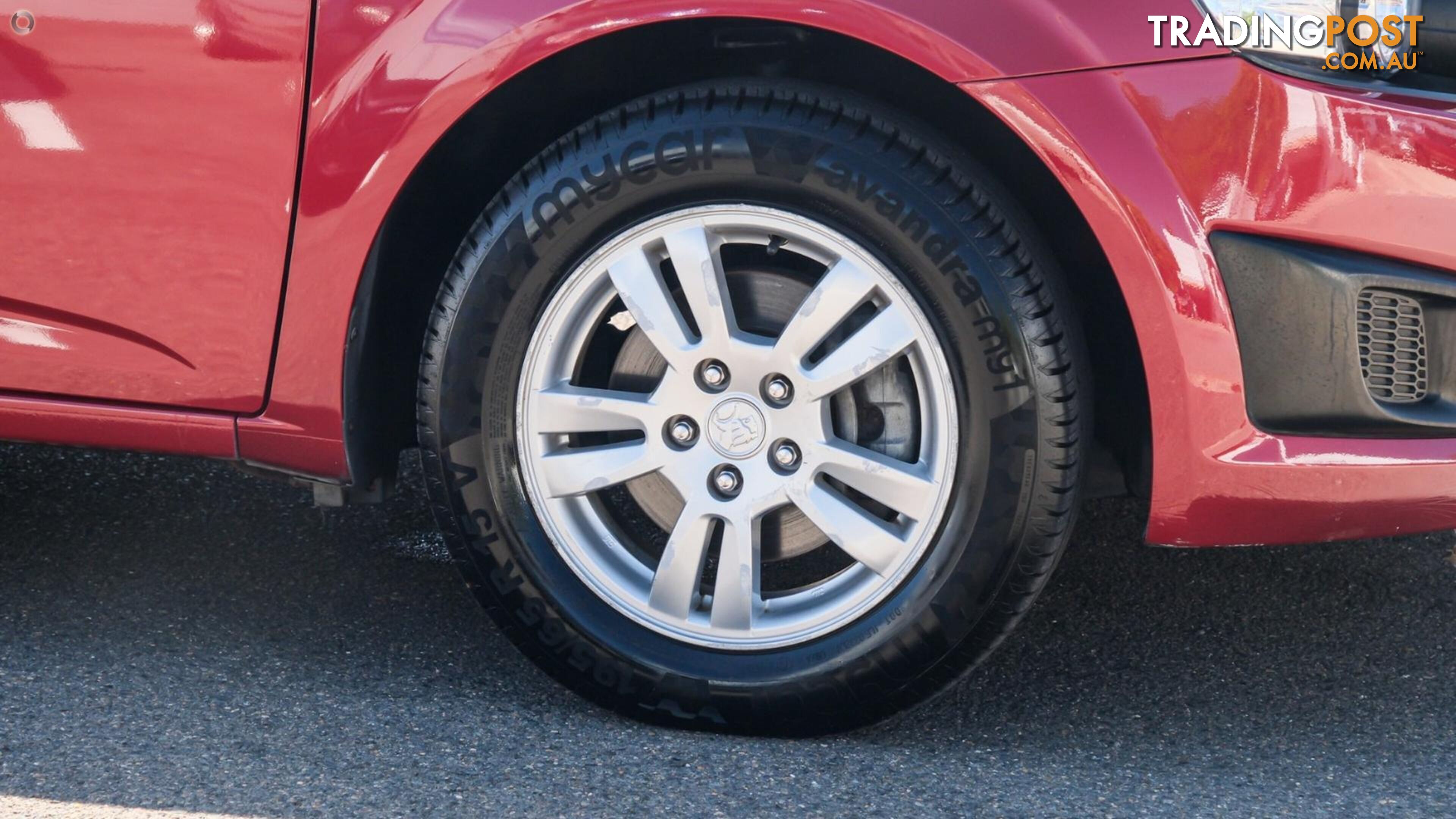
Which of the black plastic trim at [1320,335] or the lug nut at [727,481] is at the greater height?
the black plastic trim at [1320,335]

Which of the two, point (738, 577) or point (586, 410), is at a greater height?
point (586, 410)

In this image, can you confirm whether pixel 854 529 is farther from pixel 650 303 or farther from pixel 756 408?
pixel 650 303

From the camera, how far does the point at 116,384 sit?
6.29ft

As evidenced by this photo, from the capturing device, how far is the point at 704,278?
5.88 ft

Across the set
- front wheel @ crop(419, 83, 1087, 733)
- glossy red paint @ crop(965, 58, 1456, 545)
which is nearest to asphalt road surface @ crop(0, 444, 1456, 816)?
front wheel @ crop(419, 83, 1087, 733)

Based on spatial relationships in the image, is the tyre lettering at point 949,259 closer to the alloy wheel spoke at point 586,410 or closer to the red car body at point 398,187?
the red car body at point 398,187

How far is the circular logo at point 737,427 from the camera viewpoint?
181cm

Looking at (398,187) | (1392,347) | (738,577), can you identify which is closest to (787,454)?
(738,577)

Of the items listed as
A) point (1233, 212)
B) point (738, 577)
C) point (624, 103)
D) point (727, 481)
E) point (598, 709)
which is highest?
point (624, 103)

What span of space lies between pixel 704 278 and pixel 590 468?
0.31 meters

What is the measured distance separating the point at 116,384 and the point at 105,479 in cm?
108

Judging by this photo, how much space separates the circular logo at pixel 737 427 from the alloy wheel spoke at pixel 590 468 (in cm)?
11

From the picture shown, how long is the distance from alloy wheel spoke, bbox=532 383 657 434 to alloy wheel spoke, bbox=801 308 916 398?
0.24m

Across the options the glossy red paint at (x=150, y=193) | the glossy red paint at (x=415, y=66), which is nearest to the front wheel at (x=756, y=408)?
the glossy red paint at (x=415, y=66)
